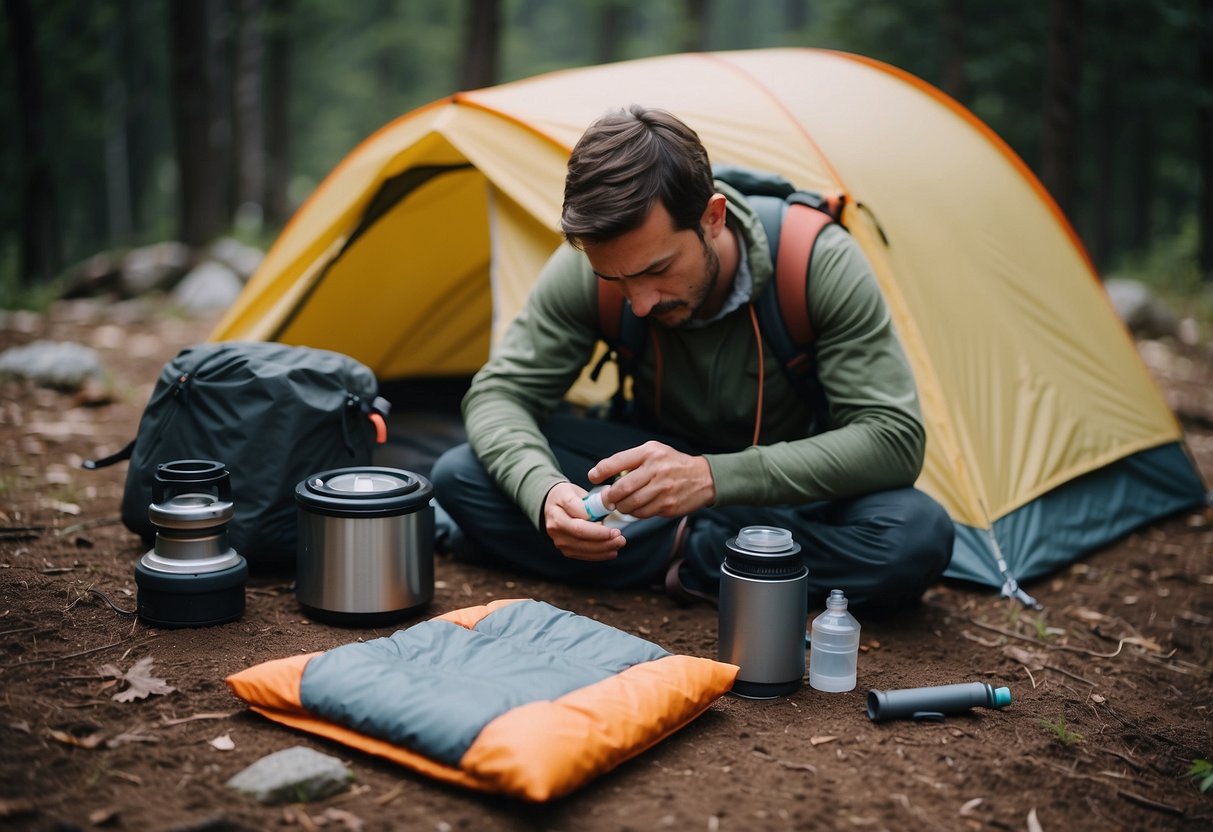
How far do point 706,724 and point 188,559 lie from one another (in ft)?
4.61

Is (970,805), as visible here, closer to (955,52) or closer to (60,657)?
(60,657)

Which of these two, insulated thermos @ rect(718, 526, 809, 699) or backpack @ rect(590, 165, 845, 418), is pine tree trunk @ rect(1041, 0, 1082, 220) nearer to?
backpack @ rect(590, 165, 845, 418)

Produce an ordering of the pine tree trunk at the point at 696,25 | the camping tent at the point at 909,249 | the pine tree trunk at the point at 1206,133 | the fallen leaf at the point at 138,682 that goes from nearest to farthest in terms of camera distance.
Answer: the fallen leaf at the point at 138,682, the camping tent at the point at 909,249, the pine tree trunk at the point at 1206,133, the pine tree trunk at the point at 696,25

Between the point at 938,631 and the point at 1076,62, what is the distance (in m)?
6.76

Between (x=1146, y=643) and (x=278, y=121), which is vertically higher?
(x=278, y=121)

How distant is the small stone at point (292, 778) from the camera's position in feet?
6.53

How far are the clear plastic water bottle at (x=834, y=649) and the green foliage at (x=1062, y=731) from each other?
0.45m

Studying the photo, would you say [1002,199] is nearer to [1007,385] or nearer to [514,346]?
[1007,385]

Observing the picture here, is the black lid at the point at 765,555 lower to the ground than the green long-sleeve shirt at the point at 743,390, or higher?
lower

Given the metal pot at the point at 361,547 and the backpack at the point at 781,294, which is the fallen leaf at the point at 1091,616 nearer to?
the backpack at the point at 781,294

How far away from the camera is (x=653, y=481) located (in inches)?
103

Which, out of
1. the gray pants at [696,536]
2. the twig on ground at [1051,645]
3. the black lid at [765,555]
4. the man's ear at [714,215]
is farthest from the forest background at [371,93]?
the black lid at [765,555]

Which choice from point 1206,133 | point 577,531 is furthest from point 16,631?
point 1206,133

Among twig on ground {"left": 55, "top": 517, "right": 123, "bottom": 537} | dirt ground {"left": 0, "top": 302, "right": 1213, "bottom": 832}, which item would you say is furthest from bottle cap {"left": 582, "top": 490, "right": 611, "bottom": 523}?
twig on ground {"left": 55, "top": 517, "right": 123, "bottom": 537}
